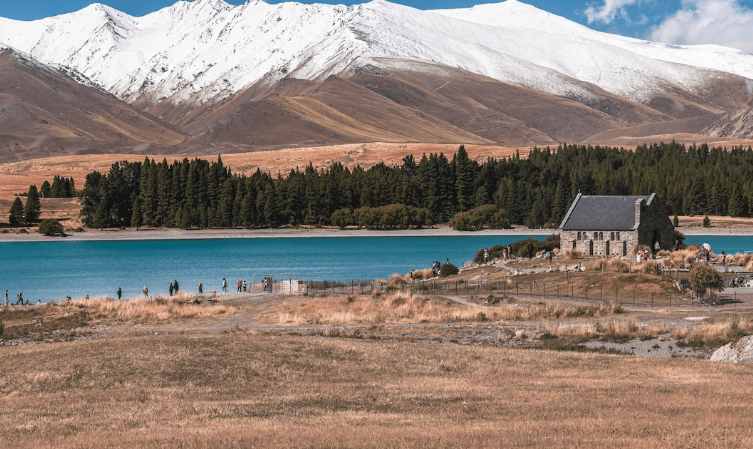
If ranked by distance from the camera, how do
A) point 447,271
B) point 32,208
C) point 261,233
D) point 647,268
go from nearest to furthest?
point 647,268 < point 447,271 < point 261,233 < point 32,208

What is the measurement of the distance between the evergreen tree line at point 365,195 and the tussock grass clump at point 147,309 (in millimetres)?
109455

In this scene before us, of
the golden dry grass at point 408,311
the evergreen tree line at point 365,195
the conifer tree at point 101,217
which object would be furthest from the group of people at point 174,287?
A: the conifer tree at point 101,217

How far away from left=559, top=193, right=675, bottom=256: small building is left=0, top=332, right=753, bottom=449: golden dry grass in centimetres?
5170

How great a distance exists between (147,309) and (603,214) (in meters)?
47.4

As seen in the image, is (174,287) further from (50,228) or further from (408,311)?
(50,228)

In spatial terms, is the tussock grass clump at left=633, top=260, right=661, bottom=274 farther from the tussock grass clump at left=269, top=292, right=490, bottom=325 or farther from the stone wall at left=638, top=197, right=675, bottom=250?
the tussock grass clump at left=269, top=292, right=490, bottom=325

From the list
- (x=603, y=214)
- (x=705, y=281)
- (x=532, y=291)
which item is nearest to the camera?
(x=705, y=281)

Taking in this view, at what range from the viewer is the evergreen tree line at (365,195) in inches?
7013

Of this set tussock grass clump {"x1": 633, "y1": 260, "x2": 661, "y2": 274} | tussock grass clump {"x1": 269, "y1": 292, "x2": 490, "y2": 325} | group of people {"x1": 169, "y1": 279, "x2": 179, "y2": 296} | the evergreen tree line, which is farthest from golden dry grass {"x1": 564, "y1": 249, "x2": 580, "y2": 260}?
the evergreen tree line

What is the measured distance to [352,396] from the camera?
29000 millimetres

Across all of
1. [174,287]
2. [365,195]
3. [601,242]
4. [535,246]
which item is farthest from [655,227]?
[365,195]

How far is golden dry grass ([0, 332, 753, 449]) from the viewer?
846 inches

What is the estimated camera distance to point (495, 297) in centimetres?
6550

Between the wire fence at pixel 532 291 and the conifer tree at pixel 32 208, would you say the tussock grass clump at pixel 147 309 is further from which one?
the conifer tree at pixel 32 208
